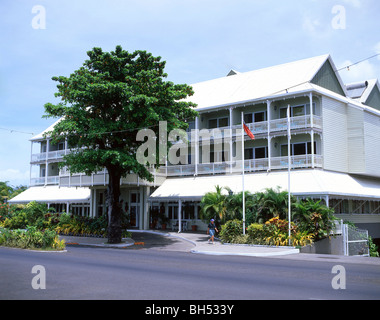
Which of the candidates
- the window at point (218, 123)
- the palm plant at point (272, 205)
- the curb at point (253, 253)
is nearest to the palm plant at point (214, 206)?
the palm plant at point (272, 205)

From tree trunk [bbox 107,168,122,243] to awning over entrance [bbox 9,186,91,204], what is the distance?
44.8 feet

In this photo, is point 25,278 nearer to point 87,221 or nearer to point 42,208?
point 87,221

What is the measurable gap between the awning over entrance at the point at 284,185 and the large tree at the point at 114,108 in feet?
20.5

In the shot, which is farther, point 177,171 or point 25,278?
point 177,171

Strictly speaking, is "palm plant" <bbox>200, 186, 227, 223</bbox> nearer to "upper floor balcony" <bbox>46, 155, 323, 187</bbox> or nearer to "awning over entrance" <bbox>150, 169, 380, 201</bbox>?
"awning over entrance" <bbox>150, 169, 380, 201</bbox>

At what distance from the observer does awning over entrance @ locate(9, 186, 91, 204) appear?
40.9m

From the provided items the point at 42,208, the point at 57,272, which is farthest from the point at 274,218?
the point at 42,208

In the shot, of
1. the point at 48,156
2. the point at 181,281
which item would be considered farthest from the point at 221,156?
the point at 181,281

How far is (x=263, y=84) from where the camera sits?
112 ft

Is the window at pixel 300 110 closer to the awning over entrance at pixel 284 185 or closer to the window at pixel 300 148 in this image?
the window at pixel 300 148

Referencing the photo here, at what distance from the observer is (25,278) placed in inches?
449

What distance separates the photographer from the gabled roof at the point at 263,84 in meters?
31.4

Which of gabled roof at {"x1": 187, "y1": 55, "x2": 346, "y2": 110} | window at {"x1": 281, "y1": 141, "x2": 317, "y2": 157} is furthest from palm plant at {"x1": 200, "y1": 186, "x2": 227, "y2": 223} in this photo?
gabled roof at {"x1": 187, "y1": 55, "x2": 346, "y2": 110}

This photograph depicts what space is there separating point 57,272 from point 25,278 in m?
1.28
